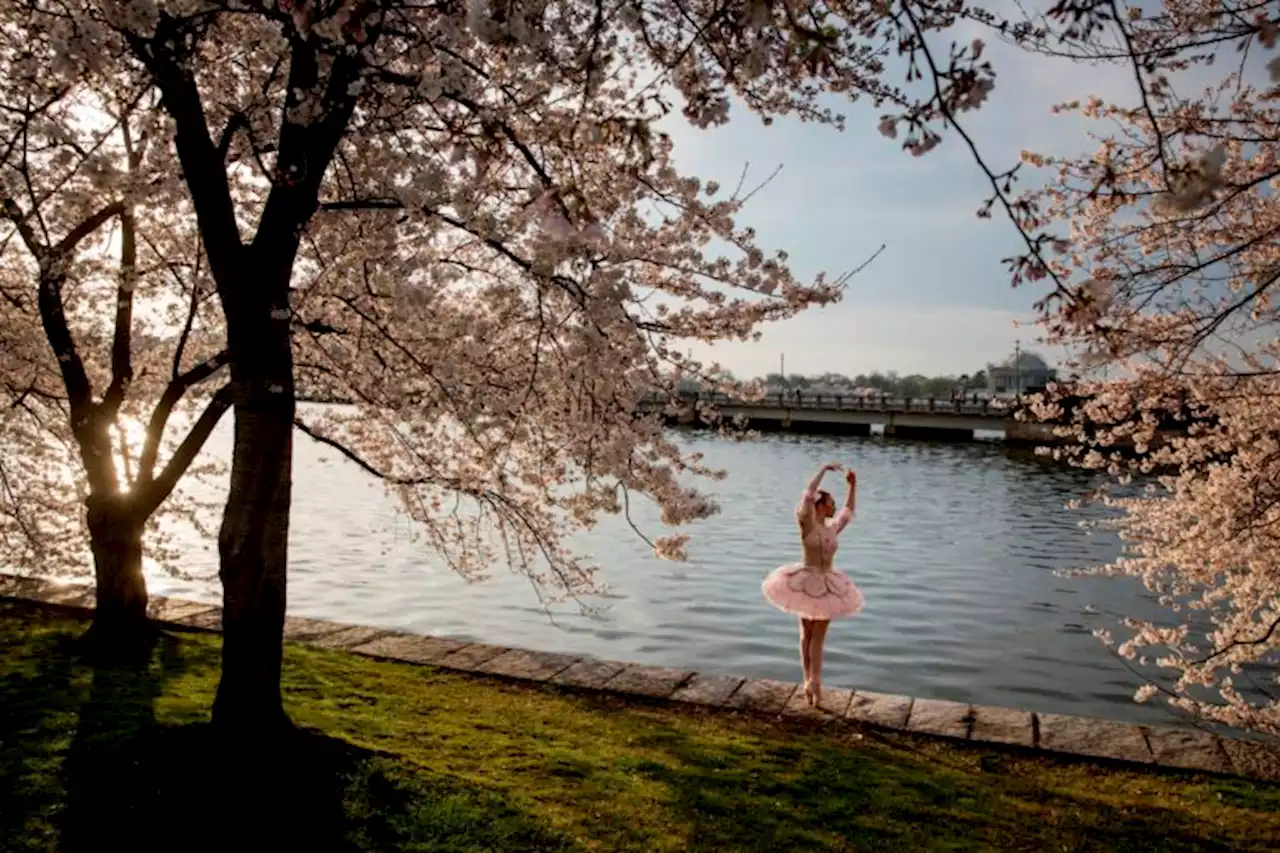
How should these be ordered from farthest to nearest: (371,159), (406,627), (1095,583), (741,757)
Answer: (1095,583), (406,627), (371,159), (741,757)

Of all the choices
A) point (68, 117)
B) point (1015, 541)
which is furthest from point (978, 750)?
point (1015, 541)

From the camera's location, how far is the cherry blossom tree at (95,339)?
7320 millimetres

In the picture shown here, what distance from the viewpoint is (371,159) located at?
298 inches

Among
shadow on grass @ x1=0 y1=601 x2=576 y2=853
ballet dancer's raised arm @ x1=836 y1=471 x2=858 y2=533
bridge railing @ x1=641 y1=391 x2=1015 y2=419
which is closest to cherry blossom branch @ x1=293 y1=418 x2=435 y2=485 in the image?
shadow on grass @ x1=0 y1=601 x2=576 y2=853

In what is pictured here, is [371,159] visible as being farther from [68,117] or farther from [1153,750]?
[1153,750]

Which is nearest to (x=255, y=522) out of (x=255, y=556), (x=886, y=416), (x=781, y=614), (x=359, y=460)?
(x=255, y=556)

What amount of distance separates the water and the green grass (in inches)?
219

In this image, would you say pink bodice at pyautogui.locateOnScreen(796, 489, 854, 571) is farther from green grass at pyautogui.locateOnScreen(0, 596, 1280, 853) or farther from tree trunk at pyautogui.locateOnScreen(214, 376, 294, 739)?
tree trunk at pyautogui.locateOnScreen(214, 376, 294, 739)

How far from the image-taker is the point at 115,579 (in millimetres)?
8969

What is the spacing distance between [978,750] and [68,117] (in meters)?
9.47

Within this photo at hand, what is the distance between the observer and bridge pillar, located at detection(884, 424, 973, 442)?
83.0 m

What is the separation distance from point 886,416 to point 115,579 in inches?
3044

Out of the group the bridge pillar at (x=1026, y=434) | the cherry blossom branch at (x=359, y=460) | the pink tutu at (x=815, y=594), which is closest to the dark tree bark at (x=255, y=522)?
the cherry blossom branch at (x=359, y=460)

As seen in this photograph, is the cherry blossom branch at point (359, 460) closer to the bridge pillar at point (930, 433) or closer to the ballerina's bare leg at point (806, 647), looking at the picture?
the ballerina's bare leg at point (806, 647)
